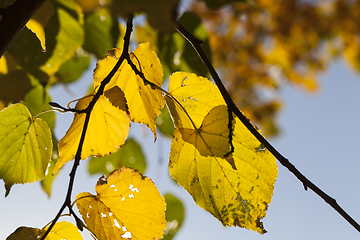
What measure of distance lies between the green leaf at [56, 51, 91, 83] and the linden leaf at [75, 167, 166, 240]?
1.61 feet

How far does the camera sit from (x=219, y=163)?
1.39ft

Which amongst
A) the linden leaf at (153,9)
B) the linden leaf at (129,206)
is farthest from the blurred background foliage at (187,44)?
the linden leaf at (129,206)

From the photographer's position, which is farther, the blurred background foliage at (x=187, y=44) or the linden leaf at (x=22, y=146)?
the blurred background foliage at (x=187, y=44)

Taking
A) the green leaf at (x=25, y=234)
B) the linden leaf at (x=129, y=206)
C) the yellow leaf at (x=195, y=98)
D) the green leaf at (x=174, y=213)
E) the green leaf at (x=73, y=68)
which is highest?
the green leaf at (x=73, y=68)

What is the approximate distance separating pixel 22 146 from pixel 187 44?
42 centimetres

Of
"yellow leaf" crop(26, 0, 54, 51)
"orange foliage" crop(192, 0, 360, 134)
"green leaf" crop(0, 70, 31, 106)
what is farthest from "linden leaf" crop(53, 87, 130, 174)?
"orange foliage" crop(192, 0, 360, 134)

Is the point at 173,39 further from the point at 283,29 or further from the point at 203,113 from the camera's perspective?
the point at 283,29

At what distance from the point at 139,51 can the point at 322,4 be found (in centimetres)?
730

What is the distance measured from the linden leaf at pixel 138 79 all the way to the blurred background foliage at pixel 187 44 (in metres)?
0.08

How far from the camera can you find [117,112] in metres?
0.45

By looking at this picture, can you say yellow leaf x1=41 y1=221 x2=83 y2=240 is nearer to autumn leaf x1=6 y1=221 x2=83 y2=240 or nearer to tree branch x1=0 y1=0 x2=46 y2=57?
autumn leaf x1=6 y1=221 x2=83 y2=240

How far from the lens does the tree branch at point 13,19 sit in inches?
10.4

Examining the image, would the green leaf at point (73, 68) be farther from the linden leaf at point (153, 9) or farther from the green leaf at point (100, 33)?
the linden leaf at point (153, 9)

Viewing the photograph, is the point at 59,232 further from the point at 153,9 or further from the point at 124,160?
the point at 124,160
